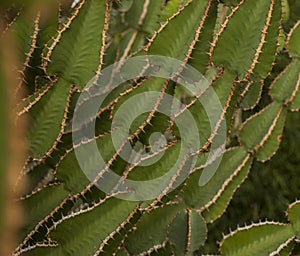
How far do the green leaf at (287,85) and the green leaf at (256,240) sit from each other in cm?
28

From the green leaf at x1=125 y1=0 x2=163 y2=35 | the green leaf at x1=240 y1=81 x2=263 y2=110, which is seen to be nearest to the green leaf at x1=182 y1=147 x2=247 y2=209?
the green leaf at x1=240 y1=81 x2=263 y2=110

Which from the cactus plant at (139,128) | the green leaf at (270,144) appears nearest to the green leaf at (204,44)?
the cactus plant at (139,128)

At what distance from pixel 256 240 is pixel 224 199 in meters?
0.11

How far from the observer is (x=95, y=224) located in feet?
2.46

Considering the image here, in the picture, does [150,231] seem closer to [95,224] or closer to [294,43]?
[95,224]

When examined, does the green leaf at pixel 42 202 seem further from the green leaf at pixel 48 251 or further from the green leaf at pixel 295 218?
the green leaf at pixel 295 218

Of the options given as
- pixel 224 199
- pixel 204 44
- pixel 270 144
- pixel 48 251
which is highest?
pixel 204 44

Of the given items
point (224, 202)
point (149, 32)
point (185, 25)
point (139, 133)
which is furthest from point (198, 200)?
point (149, 32)

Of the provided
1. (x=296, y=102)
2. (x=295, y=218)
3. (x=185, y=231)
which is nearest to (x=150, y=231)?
(x=185, y=231)

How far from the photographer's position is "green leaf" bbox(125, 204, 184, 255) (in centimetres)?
88

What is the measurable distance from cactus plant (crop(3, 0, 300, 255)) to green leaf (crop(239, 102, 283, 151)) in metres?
0.08

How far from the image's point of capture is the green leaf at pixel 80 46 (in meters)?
0.75

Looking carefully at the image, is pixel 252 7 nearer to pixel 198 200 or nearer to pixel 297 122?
pixel 198 200

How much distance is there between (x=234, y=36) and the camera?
0.83 m
